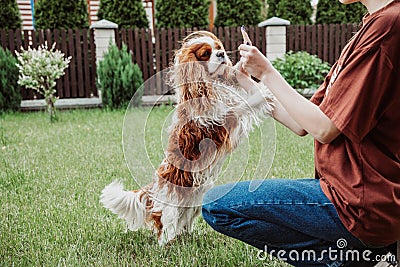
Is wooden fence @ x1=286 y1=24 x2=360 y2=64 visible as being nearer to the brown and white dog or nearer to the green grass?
the green grass

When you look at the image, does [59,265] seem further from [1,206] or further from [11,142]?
[11,142]

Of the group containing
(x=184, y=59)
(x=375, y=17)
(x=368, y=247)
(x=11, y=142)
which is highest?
(x=375, y=17)

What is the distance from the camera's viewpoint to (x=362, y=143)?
1.55m

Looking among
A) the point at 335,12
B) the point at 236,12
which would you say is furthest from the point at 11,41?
the point at 335,12

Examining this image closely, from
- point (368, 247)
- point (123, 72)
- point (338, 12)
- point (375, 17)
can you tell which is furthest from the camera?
point (338, 12)

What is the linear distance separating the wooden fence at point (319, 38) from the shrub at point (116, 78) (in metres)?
4.00

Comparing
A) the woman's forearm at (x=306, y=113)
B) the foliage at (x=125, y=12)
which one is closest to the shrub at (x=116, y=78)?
the foliage at (x=125, y=12)

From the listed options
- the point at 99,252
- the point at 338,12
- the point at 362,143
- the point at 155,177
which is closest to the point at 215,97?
the point at 155,177

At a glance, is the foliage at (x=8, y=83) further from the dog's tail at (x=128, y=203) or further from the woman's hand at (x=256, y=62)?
the woman's hand at (x=256, y=62)

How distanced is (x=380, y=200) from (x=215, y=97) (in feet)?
3.06

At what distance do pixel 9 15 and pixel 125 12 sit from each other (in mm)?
2562

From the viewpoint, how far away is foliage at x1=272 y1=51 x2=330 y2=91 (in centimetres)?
971

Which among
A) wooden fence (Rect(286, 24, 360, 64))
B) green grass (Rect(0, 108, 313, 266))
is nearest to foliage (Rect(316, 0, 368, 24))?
wooden fence (Rect(286, 24, 360, 64))

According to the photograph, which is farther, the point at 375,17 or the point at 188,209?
the point at 188,209
